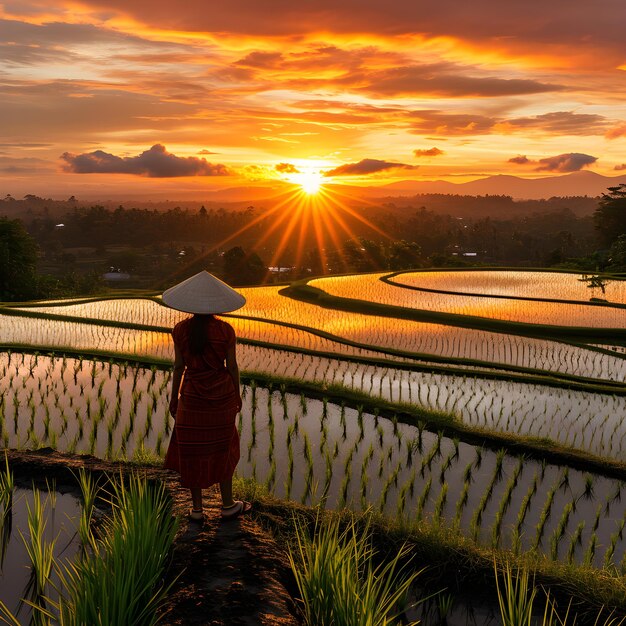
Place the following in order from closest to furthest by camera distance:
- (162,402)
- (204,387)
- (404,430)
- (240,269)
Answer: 1. (204,387)
2. (404,430)
3. (162,402)
4. (240,269)

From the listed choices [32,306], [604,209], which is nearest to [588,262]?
[604,209]

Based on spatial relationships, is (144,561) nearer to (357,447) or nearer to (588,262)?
(357,447)

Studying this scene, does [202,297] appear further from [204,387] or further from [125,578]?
[125,578]

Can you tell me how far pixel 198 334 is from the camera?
3945 mm

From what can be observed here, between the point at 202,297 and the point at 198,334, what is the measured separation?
23cm

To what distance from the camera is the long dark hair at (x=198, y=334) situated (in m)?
3.95

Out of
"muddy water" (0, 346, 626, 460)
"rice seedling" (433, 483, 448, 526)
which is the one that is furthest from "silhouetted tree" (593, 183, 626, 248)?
"rice seedling" (433, 483, 448, 526)

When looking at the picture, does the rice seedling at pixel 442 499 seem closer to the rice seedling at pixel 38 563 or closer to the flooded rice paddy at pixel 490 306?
the rice seedling at pixel 38 563

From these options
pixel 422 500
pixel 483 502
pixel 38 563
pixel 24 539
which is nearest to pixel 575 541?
pixel 483 502

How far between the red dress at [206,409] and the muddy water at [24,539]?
2.86 ft

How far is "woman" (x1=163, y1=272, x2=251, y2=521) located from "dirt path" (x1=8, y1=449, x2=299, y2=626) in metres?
0.25

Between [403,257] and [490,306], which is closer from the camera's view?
[490,306]

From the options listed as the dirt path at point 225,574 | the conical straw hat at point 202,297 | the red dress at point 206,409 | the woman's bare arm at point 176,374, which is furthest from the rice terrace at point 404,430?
the conical straw hat at point 202,297

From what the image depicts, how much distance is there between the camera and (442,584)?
13.5 feet
